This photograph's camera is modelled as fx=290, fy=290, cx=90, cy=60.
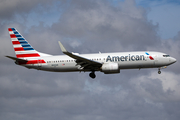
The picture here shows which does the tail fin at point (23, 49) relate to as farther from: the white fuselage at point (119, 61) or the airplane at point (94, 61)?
the white fuselage at point (119, 61)

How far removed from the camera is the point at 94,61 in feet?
165

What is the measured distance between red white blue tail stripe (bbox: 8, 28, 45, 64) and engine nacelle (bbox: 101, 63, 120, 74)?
11662 mm

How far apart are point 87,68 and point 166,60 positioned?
14.2m

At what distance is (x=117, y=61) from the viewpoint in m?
51.2

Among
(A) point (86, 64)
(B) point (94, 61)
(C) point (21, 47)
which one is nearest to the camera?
(B) point (94, 61)

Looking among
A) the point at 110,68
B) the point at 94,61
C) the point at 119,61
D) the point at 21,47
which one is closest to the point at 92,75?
the point at 94,61

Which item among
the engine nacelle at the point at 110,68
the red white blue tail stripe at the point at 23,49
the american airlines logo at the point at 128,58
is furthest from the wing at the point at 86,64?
Answer: the red white blue tail stripe at the point at 23,49

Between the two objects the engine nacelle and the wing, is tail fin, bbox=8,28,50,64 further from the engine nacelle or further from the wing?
the engine nacelle

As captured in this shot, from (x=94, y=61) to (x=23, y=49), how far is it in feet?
51.2

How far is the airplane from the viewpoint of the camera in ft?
167

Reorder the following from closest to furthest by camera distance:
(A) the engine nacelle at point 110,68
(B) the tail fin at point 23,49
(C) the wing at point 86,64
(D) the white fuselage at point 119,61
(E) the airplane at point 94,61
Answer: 1. (C) the wing at point 86,64
2. (A) the engine nacelle at point 110,68
3. (E) the airplane at point 94,61
4. (D) the white fuselage at point 119,61
5. (B) the tail fin at point 23,49

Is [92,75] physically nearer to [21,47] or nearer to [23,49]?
[23,49]

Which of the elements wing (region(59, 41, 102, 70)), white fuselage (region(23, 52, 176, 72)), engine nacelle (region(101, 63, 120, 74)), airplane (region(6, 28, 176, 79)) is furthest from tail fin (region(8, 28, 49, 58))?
engine nacelle (region(101, 63, 120, 74))

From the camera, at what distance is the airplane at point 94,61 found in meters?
50.8
